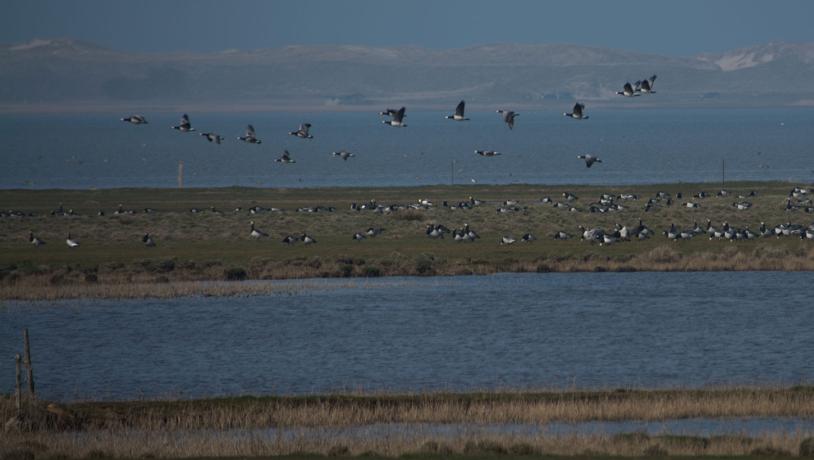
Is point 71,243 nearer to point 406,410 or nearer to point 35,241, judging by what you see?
point 35,241

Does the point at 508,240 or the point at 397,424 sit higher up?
the point at 508,240

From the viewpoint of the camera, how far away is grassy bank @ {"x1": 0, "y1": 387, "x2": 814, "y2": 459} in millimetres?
23875

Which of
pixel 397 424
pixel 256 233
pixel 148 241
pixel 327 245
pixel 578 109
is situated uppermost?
pixel 578 109

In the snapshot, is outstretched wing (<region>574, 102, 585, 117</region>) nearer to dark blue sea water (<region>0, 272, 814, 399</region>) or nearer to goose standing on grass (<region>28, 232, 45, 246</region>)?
dark blue sea water (<region>0, 272, 814, 399</region>)

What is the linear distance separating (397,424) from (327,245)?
33.2 metres

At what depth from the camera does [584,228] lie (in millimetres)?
63688

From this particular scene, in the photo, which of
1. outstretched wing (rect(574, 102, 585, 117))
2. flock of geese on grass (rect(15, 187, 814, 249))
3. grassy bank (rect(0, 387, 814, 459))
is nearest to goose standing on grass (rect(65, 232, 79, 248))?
flock of geese on grass (rect(15, 187, 814, 249))

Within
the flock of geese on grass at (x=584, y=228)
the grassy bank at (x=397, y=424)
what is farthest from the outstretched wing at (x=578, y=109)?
the flock of geese on grass at (x=584, y=228)

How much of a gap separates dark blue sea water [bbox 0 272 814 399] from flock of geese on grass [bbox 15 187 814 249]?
24.5 feet

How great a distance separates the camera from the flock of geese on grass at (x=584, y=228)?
6041 cm

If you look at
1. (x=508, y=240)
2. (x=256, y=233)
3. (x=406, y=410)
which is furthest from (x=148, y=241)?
(x=406, y=410)

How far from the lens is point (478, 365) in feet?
120

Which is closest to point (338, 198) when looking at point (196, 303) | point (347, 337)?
point (196, 303)

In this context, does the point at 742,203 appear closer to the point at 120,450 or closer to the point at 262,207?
the point at 262,207
